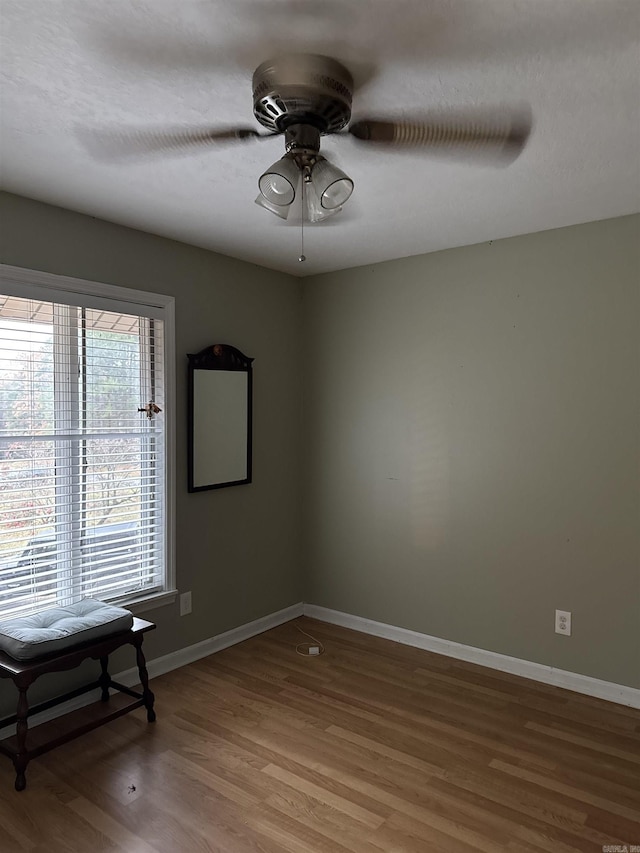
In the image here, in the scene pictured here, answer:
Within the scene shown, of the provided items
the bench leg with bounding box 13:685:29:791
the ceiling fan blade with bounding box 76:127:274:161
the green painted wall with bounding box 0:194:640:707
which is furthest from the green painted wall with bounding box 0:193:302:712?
the ceiling fan blade with bounding box 76:127:274:161

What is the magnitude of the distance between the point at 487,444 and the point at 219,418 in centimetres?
159

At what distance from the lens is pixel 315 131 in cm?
171

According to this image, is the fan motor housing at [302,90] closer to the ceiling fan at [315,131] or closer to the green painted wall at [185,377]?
the ceiling fan at [315,131]

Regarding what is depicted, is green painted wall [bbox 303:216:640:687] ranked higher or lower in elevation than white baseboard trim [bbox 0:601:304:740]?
higher

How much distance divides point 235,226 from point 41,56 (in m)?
1.52

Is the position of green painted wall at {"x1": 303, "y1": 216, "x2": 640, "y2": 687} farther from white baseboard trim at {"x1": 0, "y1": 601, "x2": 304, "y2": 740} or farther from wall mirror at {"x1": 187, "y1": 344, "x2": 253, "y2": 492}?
wall mirror at {"x1": 187, "y1": 344, "x2": 253, "y2": 492}

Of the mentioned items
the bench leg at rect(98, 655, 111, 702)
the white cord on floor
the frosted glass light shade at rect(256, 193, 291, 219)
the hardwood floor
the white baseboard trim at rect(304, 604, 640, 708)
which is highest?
the frosted glass light shade at rect(256, 193, 291, 219)

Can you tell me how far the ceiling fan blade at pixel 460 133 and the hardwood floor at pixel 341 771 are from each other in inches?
94.6

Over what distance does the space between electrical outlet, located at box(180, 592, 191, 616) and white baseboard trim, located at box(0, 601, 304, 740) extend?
210 mm

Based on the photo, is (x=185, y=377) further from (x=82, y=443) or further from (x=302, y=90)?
(x=302, y=90)

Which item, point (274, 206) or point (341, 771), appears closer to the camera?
point (274, 206)

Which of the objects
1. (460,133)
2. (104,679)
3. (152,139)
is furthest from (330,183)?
(104,679)

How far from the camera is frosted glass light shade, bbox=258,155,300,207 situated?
1.70m

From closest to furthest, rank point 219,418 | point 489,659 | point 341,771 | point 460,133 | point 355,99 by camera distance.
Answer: point 355,99 < point 460,133 < point 341,771 < point 489,659 < point 219,418
